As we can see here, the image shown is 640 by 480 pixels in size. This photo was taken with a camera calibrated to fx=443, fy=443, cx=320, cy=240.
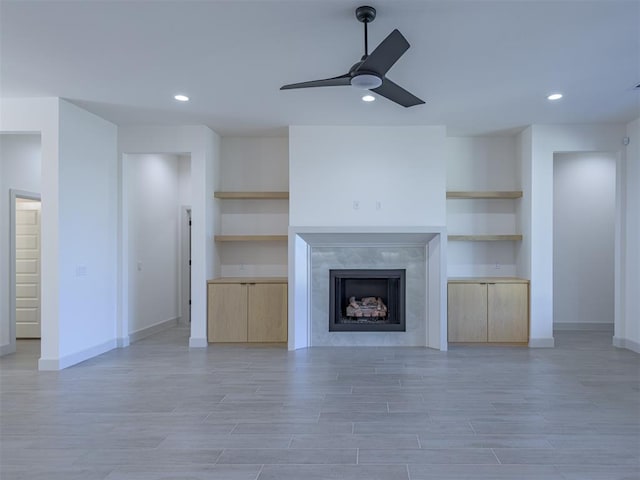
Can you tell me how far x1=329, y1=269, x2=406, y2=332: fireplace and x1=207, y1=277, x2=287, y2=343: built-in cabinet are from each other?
0.69 meters

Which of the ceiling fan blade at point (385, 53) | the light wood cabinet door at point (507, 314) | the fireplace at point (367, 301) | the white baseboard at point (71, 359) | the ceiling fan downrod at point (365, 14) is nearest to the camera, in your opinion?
the ceiling fan blade at point (385, 53)

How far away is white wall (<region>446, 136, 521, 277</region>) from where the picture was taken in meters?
6.29

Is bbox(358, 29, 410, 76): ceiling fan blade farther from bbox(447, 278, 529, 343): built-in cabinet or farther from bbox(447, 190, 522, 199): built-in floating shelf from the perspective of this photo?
bbox(447, 278, 529, 343): built-in cabinet

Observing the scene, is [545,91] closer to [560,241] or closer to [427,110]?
[427,110]

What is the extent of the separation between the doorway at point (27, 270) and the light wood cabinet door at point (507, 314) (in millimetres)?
6179

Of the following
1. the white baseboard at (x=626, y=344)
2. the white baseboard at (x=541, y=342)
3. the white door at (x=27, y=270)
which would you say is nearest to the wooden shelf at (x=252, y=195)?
the white door at (x=27, y=270)

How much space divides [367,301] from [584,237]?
3526mm

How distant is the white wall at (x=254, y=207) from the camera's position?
6418 mm

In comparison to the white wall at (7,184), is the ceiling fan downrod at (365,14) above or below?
above

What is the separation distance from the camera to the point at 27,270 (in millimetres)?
6266

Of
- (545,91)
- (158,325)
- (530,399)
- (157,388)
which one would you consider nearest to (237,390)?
(157,388)

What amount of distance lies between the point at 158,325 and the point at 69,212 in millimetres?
2492

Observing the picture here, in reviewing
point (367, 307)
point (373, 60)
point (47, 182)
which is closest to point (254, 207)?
point (367, 307)

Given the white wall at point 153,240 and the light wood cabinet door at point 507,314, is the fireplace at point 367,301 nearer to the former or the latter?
the light wood cabinet door at point 507,314
